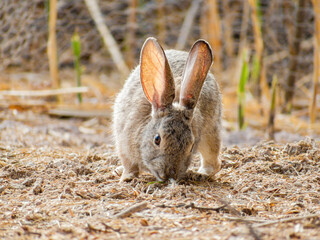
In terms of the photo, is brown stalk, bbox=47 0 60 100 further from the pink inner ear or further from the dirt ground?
the pink inner ear

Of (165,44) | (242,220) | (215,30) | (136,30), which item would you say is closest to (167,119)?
(242,220)

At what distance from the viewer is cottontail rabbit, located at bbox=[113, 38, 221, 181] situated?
3.22m

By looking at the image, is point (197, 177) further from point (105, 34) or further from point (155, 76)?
point (105, 34)

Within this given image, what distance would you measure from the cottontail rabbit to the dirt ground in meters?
0.15

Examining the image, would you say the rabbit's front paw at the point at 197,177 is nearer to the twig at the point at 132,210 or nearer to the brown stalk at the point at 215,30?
the twig at the point at 132,210

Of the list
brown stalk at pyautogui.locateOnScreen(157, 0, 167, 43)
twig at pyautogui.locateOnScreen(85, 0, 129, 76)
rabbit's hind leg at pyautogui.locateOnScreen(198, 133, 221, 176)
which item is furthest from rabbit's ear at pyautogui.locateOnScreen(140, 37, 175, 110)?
brown stalk at pyautogui.locateOnScreen(157, 0, 167, 43)

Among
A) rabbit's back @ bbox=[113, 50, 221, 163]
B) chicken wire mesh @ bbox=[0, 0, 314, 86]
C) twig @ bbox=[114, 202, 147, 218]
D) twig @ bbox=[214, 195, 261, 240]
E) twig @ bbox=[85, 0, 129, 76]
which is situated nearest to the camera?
twig @ bbox=[214, 195, 261, 240]

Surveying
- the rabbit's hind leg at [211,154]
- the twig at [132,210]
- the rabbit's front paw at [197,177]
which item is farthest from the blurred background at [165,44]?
the twig at [132,210]

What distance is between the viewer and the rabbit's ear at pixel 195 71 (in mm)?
3330

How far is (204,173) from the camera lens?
12.5 ft

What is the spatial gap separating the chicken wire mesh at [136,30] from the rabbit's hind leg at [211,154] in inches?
142

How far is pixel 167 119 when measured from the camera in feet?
10.8

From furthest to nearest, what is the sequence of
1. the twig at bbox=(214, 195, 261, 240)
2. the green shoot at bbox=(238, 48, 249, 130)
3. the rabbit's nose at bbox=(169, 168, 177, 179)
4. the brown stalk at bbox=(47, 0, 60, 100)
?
1. the brown stalk at bbox=(47, 0, 60, 100)
2. the green shoot at bbox=(238, 48, 249, 130)
3. the rabbit's nose at bbox=(169, 168, 177, 179)
4. the twig at bbox=(214, 195, 261, 240)

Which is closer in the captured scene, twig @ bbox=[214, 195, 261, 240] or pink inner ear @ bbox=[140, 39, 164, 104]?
twig @ bbox=[214, 195, 261, 240]
